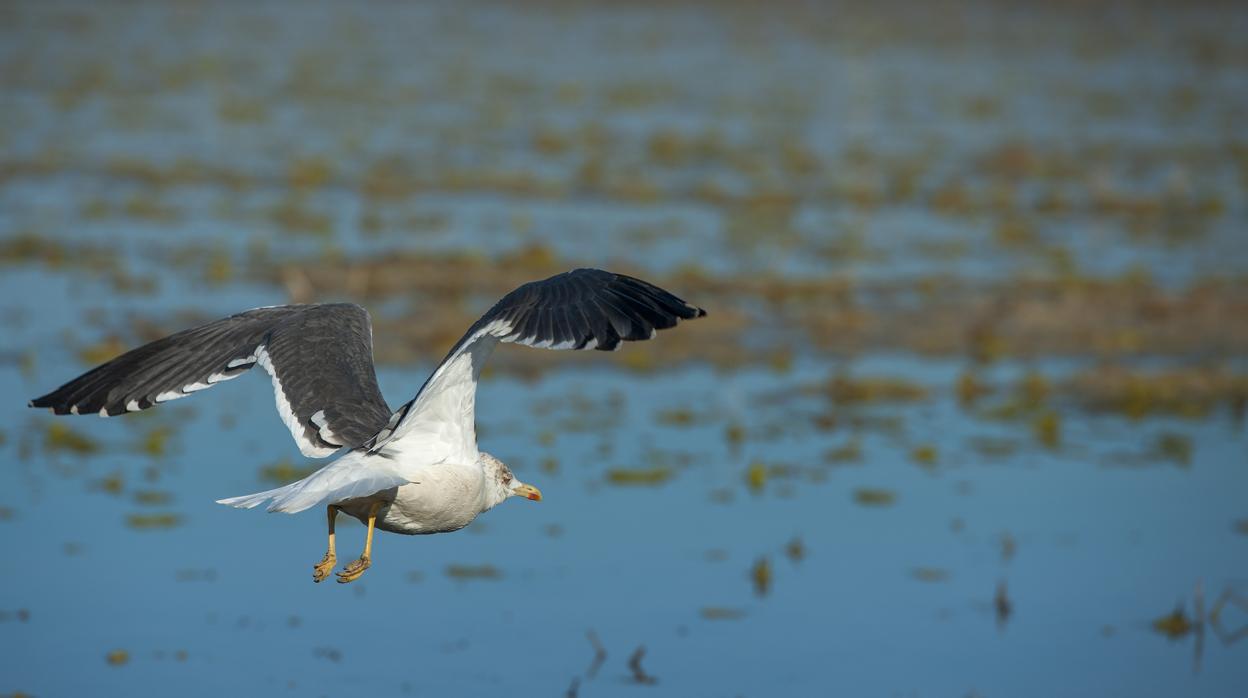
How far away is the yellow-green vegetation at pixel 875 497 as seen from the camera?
11156mm

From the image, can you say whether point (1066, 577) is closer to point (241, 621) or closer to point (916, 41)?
point (241, 621)

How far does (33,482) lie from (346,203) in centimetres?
1023

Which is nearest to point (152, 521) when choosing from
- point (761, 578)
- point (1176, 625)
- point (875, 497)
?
point (761, 578)

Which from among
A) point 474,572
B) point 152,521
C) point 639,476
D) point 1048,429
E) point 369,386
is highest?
point 369,386

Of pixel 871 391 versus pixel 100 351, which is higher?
pixel 100 351

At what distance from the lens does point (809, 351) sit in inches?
580

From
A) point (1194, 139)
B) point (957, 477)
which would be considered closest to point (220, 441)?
point (957, 477)

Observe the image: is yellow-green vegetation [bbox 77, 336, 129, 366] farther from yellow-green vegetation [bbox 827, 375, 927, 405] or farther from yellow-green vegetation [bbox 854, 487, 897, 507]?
yellow-green vegetation [bbox 854, 487, 897, 507]

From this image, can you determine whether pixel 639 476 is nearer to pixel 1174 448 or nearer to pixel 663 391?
pixel 663 391

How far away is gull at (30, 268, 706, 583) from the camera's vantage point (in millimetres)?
5910

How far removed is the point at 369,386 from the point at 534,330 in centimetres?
138

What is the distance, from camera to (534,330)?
5902 millimetres

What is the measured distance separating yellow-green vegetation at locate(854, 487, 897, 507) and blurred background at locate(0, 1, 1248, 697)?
0.04 metres

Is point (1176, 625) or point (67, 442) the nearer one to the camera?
point (1176, 625)
